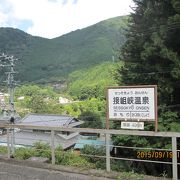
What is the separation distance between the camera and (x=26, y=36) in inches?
7067

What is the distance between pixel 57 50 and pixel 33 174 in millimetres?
164732

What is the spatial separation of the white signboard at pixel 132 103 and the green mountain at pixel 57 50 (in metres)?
122

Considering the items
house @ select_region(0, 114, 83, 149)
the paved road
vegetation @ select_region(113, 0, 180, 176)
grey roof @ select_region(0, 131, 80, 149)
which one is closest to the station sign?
the paved road

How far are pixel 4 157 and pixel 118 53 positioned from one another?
1030cm

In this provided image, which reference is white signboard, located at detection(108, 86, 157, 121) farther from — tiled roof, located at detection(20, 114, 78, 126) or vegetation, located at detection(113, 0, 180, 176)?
tiled roof, located at detection(20, 114, 78, 126)

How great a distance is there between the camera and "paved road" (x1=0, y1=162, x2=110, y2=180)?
5.92m

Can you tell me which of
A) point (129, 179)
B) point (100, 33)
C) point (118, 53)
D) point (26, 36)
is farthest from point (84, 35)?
point (129, 179)

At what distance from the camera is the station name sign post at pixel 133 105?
19.2ft

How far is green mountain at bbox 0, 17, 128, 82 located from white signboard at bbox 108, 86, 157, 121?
4799 inches

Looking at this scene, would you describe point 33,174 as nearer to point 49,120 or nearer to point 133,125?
point 133,125

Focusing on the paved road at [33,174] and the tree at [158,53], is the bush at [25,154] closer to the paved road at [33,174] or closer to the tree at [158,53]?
the paved road at [33,174]

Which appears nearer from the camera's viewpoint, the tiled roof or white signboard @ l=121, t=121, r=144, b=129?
white signboard @ l=121, t=121, r=144, b=129

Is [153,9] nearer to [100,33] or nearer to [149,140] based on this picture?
[149,140]
